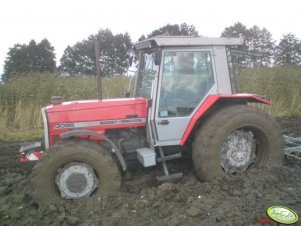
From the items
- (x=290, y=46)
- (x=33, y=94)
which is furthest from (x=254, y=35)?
(x=33, y=94)

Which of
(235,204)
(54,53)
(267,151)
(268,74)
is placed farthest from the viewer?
(54,53)

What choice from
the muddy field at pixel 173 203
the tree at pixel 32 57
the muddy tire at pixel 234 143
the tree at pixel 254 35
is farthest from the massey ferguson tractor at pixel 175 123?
the tree at pixel 254 35

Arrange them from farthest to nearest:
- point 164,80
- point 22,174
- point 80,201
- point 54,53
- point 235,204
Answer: point 54,53 < point 22,174 < point 164,80 < point 80,201 < point 235,204

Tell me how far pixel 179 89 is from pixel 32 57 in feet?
108

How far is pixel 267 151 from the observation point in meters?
5.25

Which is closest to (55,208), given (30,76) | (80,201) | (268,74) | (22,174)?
(80,201)

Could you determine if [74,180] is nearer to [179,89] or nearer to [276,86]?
[179,89]

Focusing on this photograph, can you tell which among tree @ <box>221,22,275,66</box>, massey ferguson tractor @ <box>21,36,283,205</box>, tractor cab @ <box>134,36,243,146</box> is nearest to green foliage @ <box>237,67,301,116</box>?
massey ferguson tractor @ <box>21,36,283,205</box>

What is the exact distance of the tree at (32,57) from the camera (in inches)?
1352

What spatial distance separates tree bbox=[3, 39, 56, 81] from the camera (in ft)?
113

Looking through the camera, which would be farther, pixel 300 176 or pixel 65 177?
pixel 300 176

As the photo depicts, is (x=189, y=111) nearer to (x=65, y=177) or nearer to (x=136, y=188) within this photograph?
(x=136, y=188)

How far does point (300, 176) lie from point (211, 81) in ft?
6.15

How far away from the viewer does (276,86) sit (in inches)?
499
